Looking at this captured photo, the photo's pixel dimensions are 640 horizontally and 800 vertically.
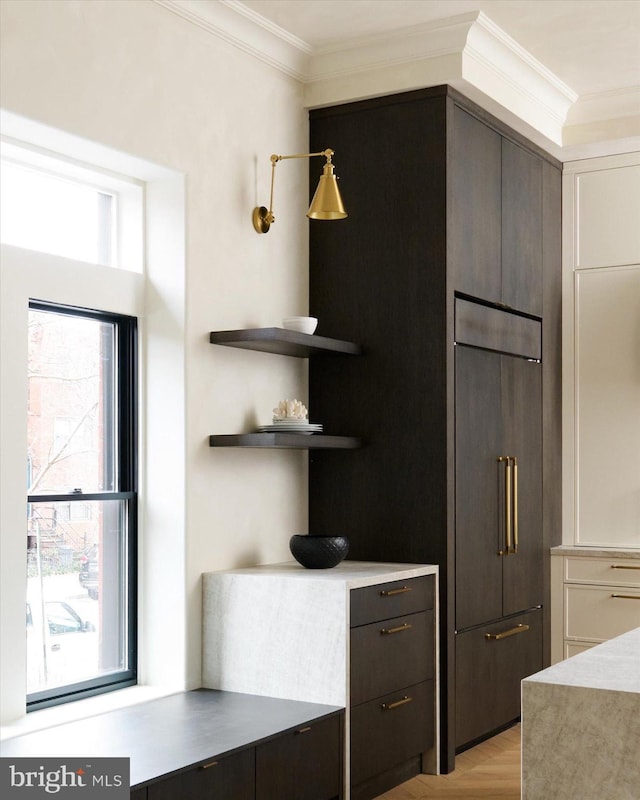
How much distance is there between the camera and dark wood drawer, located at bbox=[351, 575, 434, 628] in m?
3.53

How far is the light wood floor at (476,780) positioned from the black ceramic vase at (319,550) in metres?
0.87

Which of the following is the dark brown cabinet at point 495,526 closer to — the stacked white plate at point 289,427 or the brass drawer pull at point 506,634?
the brass drawer pull at point 506,634

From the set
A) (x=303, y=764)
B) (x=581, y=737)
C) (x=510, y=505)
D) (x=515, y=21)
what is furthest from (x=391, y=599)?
(x=515, y=21)

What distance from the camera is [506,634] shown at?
4.52 metres

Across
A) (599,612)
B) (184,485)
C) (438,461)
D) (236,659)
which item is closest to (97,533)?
(184,485)

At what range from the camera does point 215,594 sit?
12.1ft

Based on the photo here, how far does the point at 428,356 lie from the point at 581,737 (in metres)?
2.44

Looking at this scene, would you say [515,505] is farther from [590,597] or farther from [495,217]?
[495,217]

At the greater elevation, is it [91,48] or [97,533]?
[91,48]

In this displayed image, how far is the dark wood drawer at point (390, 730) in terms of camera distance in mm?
3520

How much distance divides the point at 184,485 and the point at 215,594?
42 cm

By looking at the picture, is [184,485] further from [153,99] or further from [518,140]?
[518,140]

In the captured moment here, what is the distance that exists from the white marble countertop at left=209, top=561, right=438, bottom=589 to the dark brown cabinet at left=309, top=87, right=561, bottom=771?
5.0 inches

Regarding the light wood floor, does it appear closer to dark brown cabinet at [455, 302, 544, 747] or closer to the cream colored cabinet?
dark brown cabinet at [455, 302, 544, 747]
